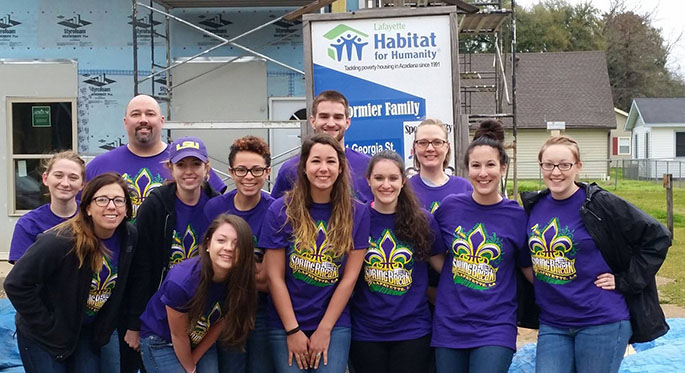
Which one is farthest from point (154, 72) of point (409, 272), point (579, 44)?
point (579, 44)

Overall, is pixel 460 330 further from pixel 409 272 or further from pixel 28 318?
pixel 28 318

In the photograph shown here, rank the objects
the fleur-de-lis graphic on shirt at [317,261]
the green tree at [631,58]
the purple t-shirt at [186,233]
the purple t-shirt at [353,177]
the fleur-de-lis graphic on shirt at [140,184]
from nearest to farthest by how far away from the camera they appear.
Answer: the fleur-de-lis graphic on shirt at [317,261] < the purple t-shirt at [186,233] < the purple t-shirt at [353,177] < the fleur-de-lis graphic on shirt at [140,184] < the green tree at [631,58]

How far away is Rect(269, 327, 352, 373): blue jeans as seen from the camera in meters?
3.90

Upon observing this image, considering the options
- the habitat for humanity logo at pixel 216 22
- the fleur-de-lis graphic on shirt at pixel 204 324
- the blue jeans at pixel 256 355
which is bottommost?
the blue jeans at pixel 256 355

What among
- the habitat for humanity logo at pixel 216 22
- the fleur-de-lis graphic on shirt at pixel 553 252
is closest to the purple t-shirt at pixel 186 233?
the fleur-de-lis graphic on shirt at pixel 553 252

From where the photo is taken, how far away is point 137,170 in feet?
15.0

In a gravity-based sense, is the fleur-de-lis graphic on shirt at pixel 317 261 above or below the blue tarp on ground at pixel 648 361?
above

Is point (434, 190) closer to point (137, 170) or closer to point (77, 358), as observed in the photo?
point (137, 170)

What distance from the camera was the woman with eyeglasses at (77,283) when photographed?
12.4 ft

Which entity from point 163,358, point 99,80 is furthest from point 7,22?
point 163,358

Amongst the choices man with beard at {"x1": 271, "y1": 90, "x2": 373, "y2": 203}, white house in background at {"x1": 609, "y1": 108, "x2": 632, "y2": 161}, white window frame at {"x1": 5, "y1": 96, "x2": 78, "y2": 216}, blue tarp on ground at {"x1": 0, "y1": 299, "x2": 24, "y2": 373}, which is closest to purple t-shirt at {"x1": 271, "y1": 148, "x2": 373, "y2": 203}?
man with beard at {"x1": 271, "y1": 90, "x2": 373, "y2": 203}

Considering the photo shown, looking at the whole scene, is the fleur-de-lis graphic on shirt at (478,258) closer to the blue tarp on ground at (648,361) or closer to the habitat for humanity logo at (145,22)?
the blue tarp on ground at (648,361)

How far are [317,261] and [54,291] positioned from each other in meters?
1.38

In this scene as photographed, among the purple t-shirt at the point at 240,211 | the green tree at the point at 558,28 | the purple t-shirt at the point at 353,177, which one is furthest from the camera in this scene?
the green tree at the point at 558,28
